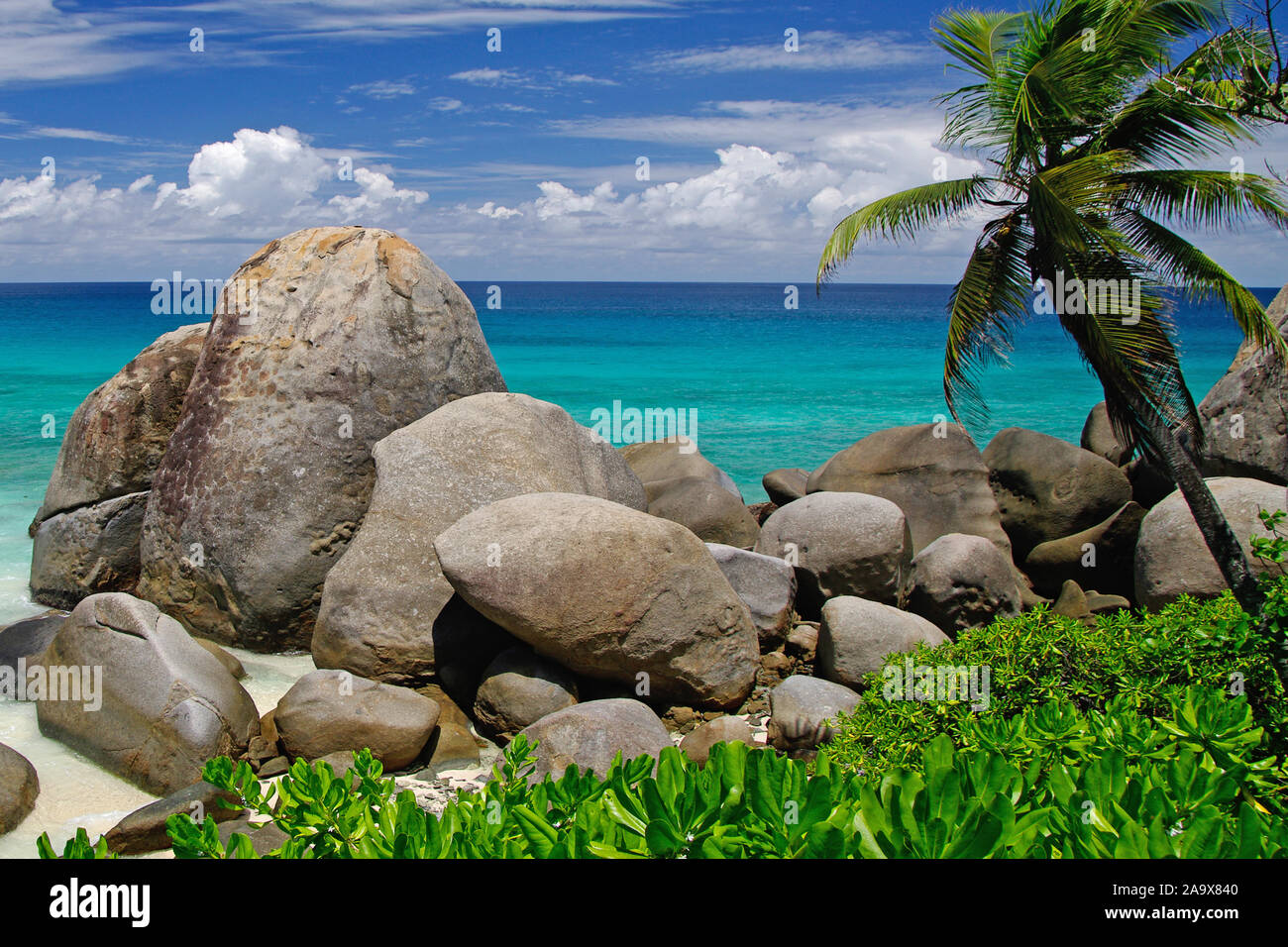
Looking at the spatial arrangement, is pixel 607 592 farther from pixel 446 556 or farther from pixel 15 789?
pixel 15 789

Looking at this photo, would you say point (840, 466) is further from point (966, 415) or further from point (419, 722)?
point (419, 722)

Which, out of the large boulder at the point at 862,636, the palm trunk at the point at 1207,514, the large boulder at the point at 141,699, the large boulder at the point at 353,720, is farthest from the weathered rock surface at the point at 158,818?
the palm trunk at the point at 1207,514

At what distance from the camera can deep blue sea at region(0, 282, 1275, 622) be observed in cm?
2555

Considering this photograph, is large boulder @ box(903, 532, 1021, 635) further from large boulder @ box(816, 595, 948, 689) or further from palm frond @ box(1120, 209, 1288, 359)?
palm frond @ box(1120, 209, 1288, 359)

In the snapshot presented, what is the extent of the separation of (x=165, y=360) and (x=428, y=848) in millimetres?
10277

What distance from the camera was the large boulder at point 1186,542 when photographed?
963 cm

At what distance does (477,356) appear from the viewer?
35.4 ft

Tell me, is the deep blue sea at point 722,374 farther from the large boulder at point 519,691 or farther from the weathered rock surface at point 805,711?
the weathered rock surface at point 805,711

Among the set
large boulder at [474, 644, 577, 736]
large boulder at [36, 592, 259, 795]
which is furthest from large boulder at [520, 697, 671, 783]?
large boulder at [36, 592, 259, 795]

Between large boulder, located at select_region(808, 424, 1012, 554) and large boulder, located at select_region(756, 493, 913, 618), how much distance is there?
9.07 ft

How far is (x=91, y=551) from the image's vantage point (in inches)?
424

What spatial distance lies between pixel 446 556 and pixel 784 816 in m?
5.87
